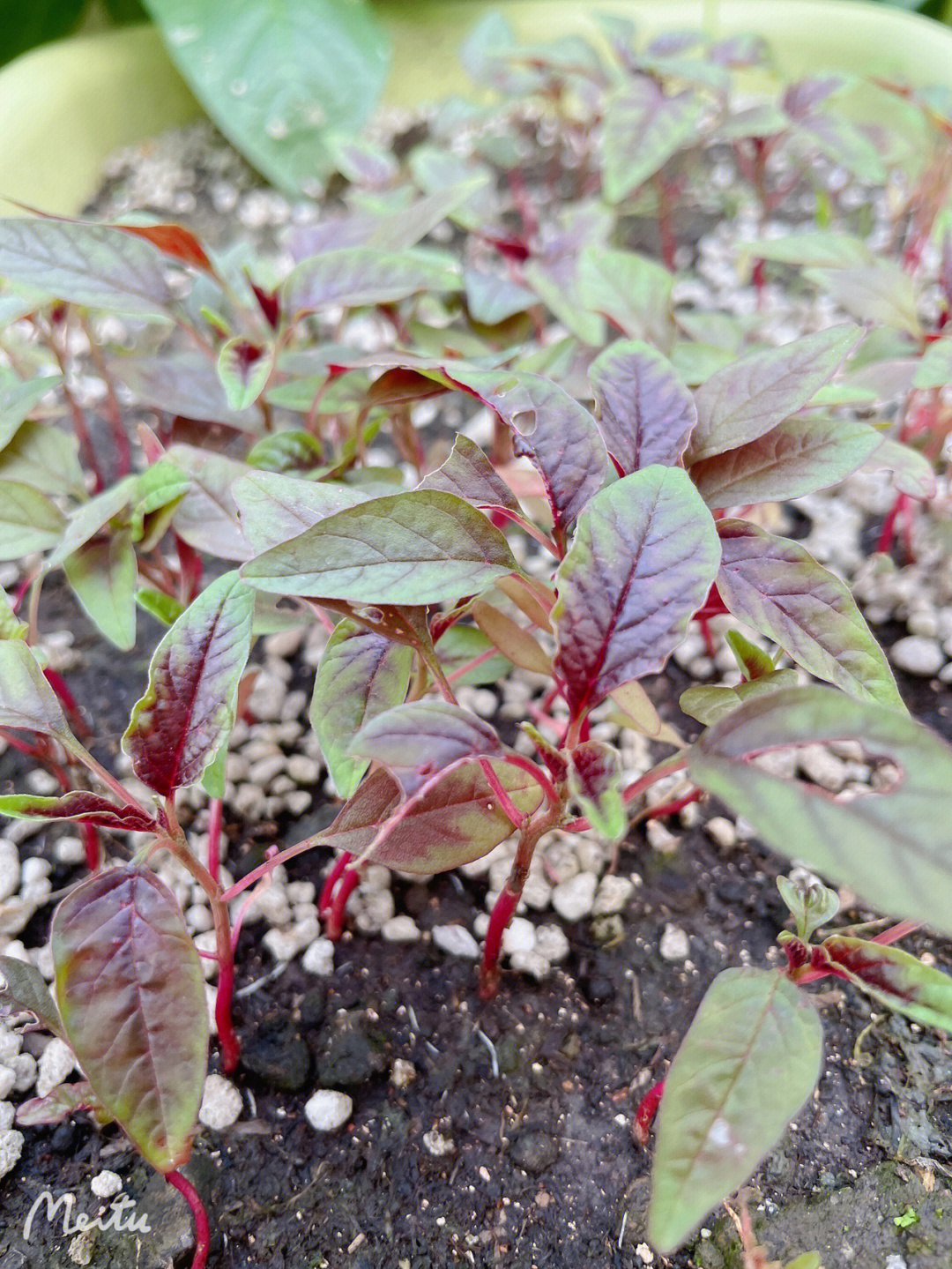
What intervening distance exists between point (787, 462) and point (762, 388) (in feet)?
0.19

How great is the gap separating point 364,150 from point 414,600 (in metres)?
1.05

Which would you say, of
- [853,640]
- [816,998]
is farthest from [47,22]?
[816,998]

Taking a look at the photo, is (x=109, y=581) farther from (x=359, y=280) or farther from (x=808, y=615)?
(x=808, y=615)

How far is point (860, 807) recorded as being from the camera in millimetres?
445

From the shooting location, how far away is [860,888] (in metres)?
0.41

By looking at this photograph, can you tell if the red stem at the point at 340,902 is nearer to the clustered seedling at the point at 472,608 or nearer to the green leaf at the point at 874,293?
the clustered seedling at the point at 472,608

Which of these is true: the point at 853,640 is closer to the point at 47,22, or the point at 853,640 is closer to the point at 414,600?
the point at 414,600

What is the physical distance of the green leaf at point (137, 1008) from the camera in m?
0.53

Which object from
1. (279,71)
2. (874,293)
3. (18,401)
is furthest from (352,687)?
(279,71)

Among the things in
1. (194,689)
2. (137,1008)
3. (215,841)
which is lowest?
(215,841)

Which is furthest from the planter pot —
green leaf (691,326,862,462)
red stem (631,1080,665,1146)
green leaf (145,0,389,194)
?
red stem (631,1080,665,1146)

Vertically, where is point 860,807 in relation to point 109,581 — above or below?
above

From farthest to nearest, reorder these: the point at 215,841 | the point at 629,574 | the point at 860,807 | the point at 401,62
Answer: the point at 401,62 → the point at 215,841 → the point at 629,574 → the point at 860,807

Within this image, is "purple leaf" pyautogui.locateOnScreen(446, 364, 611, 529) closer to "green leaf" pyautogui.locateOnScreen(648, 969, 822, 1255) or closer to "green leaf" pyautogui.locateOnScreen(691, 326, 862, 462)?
"green leaf" pyautogui.locateOnScreen(691, 326, 862, 462)
